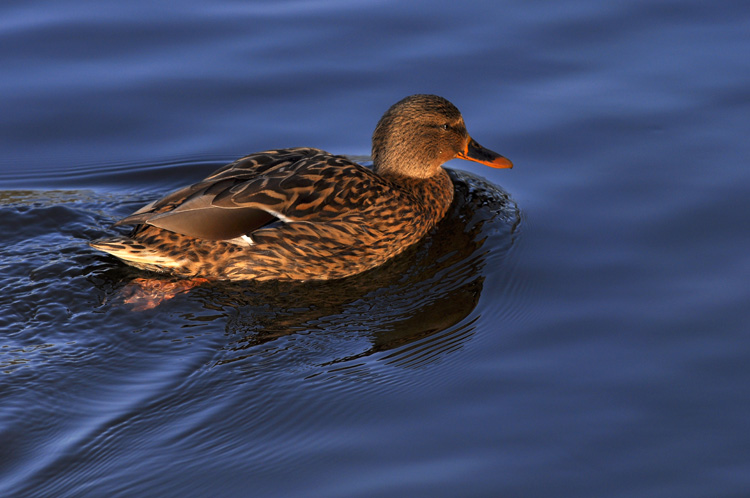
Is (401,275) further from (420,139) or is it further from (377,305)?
(420,139)

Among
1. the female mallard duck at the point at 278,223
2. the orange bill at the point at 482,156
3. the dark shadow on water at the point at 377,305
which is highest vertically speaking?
the orange bill at the point at 482,156

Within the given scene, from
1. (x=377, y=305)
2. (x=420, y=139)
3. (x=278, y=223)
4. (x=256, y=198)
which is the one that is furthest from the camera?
(x=420, y=139)

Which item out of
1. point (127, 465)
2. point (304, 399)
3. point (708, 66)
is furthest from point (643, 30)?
point (127, 465)

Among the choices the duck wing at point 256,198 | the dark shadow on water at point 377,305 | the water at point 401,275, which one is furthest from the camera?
the duck wing at point 256,198

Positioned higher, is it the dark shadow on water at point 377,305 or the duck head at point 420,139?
the duck head at point 420,139

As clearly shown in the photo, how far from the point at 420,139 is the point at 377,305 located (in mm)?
1957

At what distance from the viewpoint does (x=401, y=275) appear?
7.08 metres

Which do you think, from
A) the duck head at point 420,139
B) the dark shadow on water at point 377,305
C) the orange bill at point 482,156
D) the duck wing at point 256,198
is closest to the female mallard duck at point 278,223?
the duck wing at point 256,198

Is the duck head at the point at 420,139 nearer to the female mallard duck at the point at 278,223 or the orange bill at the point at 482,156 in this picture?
the orange bill at the point at 482,156

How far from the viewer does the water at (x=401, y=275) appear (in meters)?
4.96

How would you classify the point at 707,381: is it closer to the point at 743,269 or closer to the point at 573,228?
the point at 743,269

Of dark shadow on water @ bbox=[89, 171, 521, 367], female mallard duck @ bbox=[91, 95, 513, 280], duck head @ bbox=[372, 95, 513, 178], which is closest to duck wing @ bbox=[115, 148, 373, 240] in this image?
female mallard duck @ bbox=[91, 95, 513, 280]

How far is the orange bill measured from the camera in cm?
799

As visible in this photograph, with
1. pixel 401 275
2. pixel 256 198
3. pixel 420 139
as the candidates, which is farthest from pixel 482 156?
pixel 256 198
